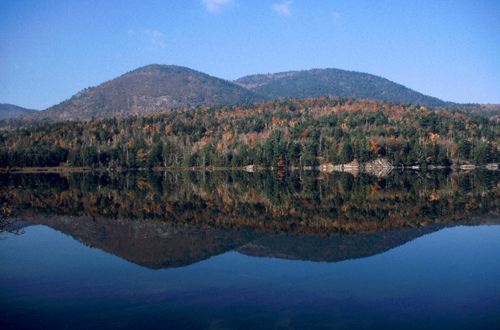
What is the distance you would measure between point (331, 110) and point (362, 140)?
67.1m

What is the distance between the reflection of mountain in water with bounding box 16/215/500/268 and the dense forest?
9489cm

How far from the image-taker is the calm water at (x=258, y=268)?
41.1ft

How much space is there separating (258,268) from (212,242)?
5639mm

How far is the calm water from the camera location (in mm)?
12516

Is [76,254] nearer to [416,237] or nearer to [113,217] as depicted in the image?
[113,217]

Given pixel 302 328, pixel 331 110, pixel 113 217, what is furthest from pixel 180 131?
pixel 302 328

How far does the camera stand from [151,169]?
5364 inches

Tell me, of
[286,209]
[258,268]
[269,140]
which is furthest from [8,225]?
[269,140]

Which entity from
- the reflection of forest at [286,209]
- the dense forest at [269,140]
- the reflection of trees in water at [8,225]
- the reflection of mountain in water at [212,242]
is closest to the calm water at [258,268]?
the reflection of mountain in water at [212,242]

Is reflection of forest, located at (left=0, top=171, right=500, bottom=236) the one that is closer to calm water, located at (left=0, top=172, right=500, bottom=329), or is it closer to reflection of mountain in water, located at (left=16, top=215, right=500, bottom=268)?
calm water, located at (left=0, top=172, right=500, bottom=329)

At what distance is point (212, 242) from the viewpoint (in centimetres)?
2278

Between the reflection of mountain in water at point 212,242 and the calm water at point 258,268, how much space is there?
0.08 meters

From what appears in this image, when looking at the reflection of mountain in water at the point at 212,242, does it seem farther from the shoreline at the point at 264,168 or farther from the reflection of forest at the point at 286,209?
the shoreline at the point at 264,168

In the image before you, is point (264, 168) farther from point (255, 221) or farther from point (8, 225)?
point (8, 225)
